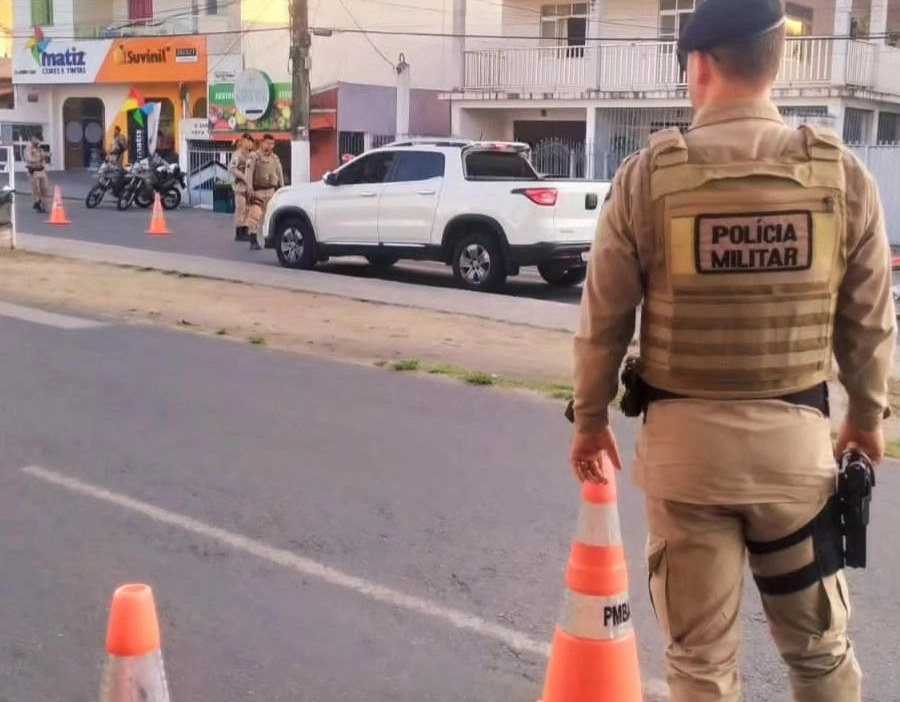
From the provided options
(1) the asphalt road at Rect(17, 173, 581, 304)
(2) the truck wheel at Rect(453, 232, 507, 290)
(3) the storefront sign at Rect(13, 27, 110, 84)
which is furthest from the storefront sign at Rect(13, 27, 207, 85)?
(2) the truck wheel at Rect(453, 232, 507, 290)

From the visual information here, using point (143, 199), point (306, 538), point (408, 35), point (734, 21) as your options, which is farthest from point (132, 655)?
point (408, 35)

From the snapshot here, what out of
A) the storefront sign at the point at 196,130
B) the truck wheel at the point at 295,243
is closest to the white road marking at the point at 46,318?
the truck wheel at the point at 295,243

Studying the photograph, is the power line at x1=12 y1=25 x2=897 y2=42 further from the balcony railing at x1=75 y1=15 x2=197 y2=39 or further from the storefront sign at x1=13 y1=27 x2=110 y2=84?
the storefront sign at x1=13 y1=27 x2=110 y2=84

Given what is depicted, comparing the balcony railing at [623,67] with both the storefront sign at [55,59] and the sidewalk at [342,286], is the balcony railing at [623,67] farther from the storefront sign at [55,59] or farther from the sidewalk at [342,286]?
the storefront sign at [55,59]

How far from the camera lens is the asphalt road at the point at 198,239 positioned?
51.1ft

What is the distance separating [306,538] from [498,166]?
10.0 metres

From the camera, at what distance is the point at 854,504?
2781 mm

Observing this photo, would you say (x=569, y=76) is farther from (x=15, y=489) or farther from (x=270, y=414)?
(x=15, y=489)

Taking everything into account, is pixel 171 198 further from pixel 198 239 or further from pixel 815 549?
pixel 815 549

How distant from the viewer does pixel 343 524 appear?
5.52 m

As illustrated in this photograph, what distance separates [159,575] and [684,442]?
9.21 feet

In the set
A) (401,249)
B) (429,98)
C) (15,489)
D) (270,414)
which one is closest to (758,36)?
(15,489)

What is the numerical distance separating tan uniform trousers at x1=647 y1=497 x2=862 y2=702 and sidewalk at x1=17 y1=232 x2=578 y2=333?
8.47 m

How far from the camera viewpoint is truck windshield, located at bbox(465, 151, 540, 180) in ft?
47.9
